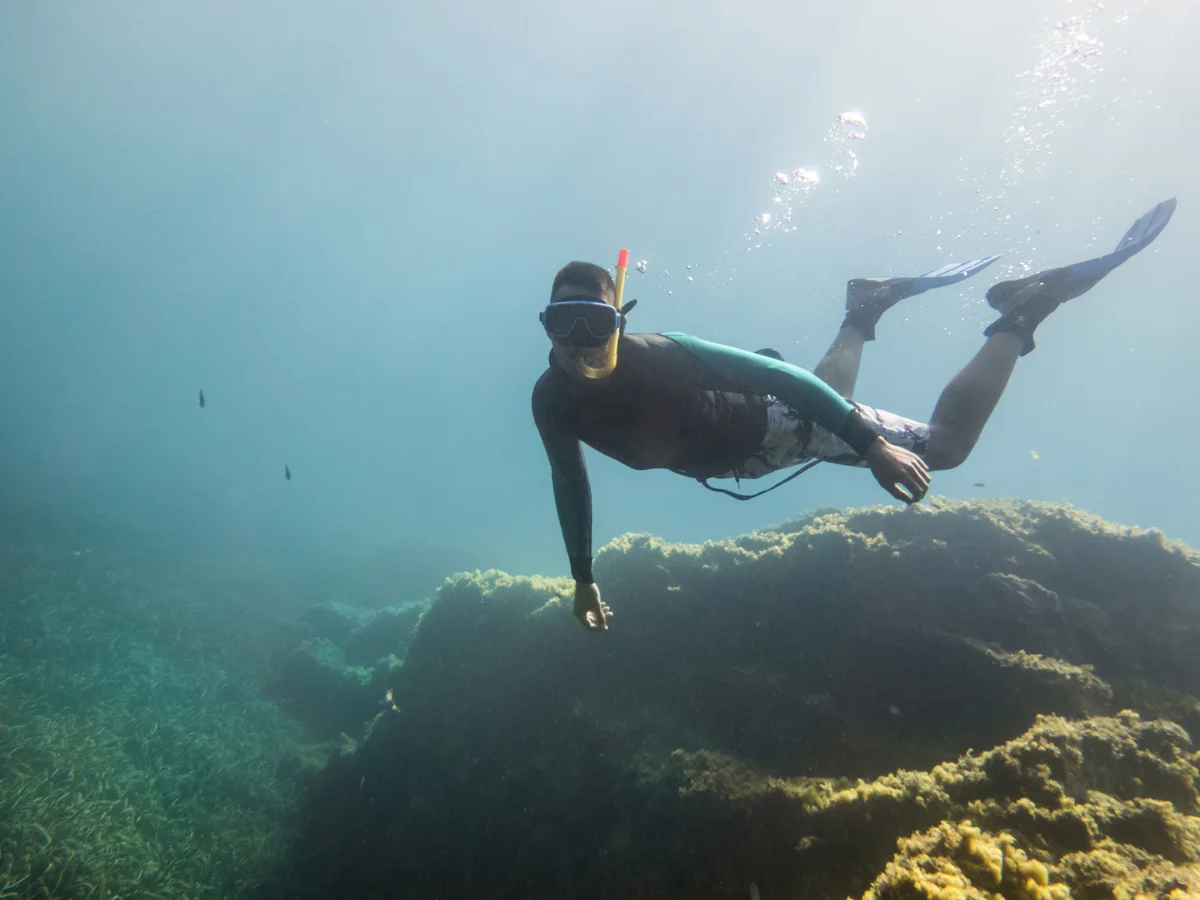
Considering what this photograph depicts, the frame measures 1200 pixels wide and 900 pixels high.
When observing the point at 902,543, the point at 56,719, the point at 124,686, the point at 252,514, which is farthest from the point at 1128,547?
the point at 252,514

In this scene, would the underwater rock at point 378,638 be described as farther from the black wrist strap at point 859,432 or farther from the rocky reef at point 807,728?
the black wrist strap at point 859,432

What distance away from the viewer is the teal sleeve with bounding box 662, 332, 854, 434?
10.5ft

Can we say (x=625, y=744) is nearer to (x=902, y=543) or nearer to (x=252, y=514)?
(x=902, y=543)

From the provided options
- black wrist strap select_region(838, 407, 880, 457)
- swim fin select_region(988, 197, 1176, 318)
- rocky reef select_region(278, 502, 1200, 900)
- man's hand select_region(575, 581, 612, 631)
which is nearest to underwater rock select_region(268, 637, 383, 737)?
rocky reef select_region(278, 502, 1200, 900)

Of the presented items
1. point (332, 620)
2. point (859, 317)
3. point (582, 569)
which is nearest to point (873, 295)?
point (859, 317)

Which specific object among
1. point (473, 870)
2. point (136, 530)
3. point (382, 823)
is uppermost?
point (136, 530)

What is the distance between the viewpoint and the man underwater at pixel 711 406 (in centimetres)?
325

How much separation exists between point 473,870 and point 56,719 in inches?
461

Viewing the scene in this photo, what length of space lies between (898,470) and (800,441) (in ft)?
3.70

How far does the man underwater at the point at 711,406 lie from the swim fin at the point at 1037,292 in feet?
0.04

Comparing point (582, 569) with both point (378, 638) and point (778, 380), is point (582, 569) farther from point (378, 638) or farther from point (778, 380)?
point (378, 638)

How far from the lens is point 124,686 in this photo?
13344 millimetres

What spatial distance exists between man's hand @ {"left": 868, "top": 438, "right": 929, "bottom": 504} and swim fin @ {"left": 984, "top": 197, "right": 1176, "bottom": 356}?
2.78m

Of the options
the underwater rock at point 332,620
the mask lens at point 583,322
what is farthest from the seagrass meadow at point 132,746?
the mask lens at point 583,322
